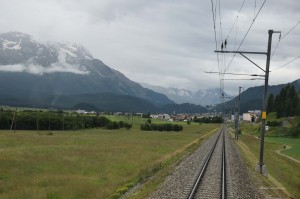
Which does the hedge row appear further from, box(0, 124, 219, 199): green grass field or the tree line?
box(0, 124, 219, 199): green grass field

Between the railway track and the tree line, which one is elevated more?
the railway track

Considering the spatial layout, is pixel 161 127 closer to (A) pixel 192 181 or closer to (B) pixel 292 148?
(B) pixel 292 148

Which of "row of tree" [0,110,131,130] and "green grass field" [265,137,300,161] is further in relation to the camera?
"row of tree" [0,110,131,130]

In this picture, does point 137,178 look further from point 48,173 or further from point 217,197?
point 217,197

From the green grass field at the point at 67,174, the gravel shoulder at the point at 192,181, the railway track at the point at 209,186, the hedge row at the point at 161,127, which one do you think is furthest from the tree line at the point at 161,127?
the railway track at the point at 209,186

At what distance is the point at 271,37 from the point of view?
36375 mm

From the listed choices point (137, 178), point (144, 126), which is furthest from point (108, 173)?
point (144, 126)

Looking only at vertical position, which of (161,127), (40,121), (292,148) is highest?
(40,121)

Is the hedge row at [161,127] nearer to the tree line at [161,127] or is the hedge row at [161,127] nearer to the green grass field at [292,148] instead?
the tree line at [161,127]

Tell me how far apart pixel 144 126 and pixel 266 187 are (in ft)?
474

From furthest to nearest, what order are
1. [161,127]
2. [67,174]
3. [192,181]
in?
[161,127] → [67,174] → [192,181]

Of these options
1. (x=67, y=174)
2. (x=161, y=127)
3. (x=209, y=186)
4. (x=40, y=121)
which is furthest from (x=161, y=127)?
(x=209, y=186)

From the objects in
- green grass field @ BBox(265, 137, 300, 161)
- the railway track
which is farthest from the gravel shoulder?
green grass field @ BBox(265, 137, 300, 161)

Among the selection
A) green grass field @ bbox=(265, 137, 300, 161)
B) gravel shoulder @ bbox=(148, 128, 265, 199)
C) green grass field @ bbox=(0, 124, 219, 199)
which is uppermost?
gravel shoulder @ bbox=(148, 128, 265, 199)
